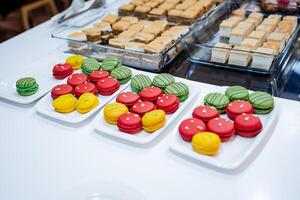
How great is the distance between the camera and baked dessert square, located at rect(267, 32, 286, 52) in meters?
1.02

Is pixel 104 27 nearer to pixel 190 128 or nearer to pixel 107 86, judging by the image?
pixel 107 86

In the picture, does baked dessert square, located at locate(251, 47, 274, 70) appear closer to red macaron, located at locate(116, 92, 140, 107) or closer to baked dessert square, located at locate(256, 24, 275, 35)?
baked dessert square, located at locate(256, 24, 275, 35)

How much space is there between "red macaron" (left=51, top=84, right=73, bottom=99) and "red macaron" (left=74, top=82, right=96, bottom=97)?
0.02m

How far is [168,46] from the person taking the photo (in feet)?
3.44

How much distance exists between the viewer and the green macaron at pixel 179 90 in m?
0.81

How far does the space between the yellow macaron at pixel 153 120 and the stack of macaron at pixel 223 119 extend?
45 millimetres

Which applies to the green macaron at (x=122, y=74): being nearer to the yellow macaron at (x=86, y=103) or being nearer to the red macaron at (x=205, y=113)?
the yellow macaron at (x=86, y=103)

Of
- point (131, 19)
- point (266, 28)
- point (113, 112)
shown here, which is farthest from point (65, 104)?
point (266, 28)

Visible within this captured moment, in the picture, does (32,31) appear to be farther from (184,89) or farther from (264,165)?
(264,165)

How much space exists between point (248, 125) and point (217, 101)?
11cm

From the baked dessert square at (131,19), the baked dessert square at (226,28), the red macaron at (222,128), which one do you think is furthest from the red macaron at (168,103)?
the baked dessert square at (131,19)

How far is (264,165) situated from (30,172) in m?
0.45

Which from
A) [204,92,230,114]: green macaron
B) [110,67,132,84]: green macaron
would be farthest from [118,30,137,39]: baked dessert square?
[204,92,230,114]: green macaron

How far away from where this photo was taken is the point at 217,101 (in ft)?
2.55
